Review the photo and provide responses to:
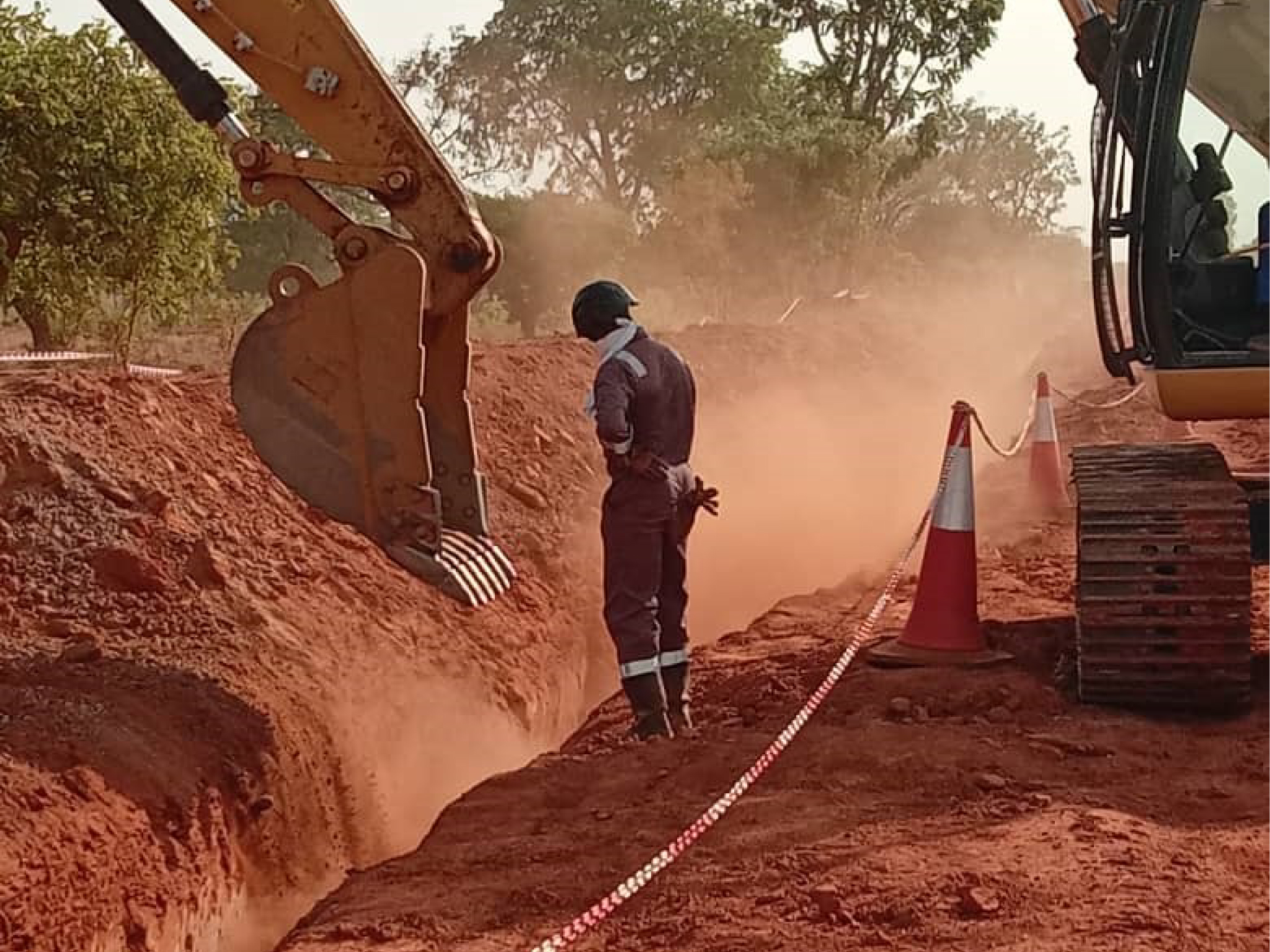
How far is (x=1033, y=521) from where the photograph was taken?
36.5 ft

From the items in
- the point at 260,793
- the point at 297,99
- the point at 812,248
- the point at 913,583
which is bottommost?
the point at 260,793

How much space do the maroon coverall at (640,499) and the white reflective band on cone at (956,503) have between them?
3.92 ft

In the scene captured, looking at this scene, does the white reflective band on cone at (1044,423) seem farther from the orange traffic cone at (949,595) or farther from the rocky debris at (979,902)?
the rocky debris at (979,902)

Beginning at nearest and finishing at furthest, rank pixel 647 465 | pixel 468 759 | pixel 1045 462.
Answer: pixel 647 465 → pixel 468 759 → pixel 1045 462

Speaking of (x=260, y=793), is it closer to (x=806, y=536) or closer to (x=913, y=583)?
(x=913, y=583)

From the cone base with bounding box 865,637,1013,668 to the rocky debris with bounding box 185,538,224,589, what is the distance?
2923 mm

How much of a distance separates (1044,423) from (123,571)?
751 cm

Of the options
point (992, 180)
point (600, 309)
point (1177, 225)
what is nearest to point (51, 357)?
point (600, 309)

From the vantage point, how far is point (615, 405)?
651 cm

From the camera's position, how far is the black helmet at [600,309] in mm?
6699

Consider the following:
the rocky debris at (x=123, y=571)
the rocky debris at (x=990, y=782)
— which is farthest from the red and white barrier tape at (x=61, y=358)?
the rocky debris at (x=990, y=782)

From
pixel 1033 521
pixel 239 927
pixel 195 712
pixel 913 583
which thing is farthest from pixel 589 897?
pixel 1033 521

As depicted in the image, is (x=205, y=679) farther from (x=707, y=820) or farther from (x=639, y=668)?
(x=707, y=820)

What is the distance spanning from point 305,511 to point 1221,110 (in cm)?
474
